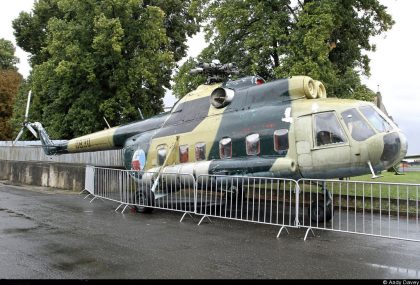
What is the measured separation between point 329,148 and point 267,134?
60.2 inches

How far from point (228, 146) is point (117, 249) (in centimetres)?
436

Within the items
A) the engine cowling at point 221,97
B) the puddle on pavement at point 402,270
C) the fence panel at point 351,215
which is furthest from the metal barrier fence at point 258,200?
the puddle on pavement at point 402,270

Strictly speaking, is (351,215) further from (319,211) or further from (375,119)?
(375,119)

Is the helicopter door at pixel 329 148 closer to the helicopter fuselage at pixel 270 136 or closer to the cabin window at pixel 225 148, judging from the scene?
the helicopter fuselage at pixel 270 136

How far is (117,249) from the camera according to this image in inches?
292

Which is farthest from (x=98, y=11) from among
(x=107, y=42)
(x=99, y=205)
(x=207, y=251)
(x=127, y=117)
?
(x=207, y=251)

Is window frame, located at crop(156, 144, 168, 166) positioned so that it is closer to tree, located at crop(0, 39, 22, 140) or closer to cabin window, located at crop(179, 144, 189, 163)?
cabin window, located at crop(179, 144, 189, 163)

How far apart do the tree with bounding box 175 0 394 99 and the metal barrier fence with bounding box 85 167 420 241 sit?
25.9 ft

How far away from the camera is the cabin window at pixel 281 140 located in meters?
9.76

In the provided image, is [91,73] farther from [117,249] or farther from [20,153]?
[117,249]

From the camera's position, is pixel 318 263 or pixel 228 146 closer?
pixel 318 263

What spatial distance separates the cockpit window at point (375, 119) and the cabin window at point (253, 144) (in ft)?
7.97

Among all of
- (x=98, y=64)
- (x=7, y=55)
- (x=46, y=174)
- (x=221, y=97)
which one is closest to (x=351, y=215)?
(x=221, y=97)

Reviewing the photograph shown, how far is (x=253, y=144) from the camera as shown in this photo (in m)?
10.4
